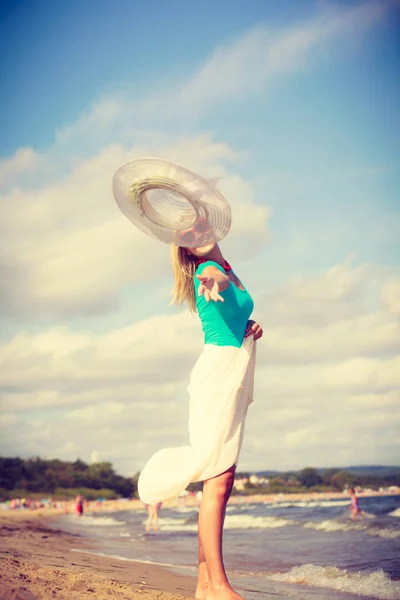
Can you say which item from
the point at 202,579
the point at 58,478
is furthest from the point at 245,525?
the point at 58,478

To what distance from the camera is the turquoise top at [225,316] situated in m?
3.58

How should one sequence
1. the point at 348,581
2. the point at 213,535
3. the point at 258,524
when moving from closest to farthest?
the point at 213,535 < the point at 348,581 < the point at 258,524

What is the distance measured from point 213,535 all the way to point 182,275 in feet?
5.06

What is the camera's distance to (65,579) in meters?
3.60

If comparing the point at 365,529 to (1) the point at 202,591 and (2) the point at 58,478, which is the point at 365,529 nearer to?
(1) the point at 202,591

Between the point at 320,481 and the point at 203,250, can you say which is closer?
the point at 203,250

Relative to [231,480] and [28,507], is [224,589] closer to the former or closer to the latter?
[231,480]

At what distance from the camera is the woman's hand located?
146 inches

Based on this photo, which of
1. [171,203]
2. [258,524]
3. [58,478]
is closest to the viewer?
[171,203]

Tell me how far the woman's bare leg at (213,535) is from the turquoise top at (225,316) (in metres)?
0.76

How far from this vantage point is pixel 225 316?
3607mm

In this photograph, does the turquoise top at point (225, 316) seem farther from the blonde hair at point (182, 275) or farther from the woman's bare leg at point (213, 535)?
the woman's bare leg at point (213, 535)

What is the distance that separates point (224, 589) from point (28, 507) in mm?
41894

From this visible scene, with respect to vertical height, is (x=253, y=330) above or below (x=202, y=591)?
above
